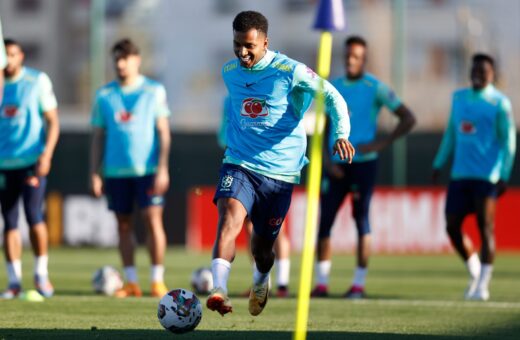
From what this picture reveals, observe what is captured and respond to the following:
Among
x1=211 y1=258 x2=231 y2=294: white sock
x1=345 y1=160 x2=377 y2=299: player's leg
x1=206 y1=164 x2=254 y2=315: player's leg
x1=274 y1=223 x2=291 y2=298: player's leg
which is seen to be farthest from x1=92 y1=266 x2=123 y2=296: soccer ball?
x1=211 y1=258 x2=231 y2=294: white sock

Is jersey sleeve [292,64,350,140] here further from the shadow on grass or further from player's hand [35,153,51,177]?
player's hand [35,153,51,177]

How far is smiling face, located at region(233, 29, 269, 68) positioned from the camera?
29.8 ft

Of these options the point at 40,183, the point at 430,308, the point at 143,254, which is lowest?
the point at 143,254

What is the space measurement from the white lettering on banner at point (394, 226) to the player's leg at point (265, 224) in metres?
12.4

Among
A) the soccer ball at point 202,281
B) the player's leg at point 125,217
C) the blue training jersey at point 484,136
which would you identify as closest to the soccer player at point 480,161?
the blue training jersey at point 484,136

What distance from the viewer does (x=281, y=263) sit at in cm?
1307

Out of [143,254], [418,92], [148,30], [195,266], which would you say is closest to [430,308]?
[195,266]

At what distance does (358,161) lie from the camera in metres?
13.2

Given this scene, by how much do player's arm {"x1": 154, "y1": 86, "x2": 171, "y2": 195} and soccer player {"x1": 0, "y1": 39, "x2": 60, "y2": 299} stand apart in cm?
104

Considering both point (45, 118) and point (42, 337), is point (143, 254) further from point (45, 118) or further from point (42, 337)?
point (42, 337)

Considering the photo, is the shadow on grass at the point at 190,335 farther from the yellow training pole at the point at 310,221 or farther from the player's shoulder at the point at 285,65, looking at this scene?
the player's shoulder at the point at 285,65

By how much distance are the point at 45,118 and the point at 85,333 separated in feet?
12.9

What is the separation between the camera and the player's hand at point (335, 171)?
13008mm

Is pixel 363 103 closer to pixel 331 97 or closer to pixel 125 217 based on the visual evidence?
pixel 125 217
